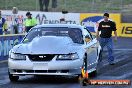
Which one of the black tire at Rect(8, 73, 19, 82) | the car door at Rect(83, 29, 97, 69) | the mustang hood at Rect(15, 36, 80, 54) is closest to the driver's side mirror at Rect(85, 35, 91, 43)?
the car door at Rect(83, 29, 97, 69)

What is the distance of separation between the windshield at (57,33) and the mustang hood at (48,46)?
1.58 feet

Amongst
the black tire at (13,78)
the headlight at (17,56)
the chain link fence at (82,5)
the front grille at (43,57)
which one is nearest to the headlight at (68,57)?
the front grille at (43,57)

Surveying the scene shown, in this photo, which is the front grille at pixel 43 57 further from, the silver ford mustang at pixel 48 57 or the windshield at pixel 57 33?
the windshield at pixel 57 33

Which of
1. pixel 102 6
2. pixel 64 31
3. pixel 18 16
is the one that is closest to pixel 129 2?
pixel 102 6

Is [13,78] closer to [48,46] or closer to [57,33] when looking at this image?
[48,46]

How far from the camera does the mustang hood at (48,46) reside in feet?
41.7

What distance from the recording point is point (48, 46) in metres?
12.9

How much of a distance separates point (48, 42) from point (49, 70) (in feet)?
2.71

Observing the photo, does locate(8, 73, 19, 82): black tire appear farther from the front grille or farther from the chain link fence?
the chain link fence

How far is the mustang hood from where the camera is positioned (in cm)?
1270

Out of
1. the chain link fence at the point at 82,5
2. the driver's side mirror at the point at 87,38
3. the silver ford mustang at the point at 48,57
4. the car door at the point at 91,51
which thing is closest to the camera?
the silver ford mustang at the point at 48,57

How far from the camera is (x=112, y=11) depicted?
4084 cm

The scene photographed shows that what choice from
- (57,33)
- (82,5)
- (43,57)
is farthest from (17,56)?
(82,5)

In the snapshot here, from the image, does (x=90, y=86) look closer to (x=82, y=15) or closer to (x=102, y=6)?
Result: (x=82, y=15)
